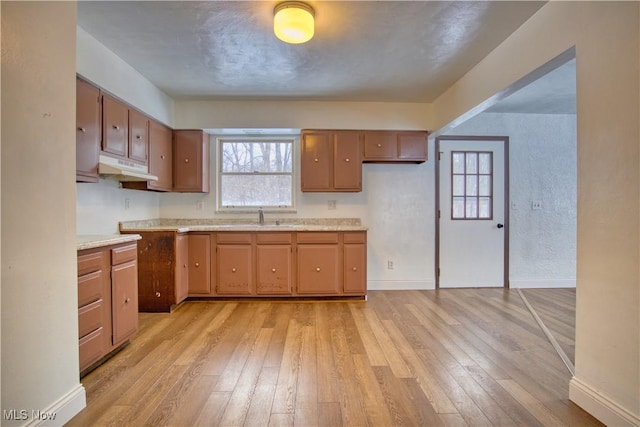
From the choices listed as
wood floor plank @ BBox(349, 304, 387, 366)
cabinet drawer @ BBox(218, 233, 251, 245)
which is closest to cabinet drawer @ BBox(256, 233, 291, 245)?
cabinet drawer @ BBox(218, 233, 251, 245)

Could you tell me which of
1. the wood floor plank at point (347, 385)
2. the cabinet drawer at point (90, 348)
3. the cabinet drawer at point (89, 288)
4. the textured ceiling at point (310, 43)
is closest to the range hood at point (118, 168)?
the cabinet drawer at point (89, 288)

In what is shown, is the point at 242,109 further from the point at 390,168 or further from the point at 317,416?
the point at 317,416

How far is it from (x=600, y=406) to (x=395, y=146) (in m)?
2.91

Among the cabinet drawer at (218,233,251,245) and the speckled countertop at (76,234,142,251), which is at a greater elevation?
the speckled countertop at (76,234,142,251)

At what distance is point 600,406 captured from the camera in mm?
1433

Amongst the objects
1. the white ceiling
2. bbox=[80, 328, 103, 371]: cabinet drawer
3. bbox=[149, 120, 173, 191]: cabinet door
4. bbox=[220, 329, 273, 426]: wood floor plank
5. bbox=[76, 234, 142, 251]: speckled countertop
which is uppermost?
the white ceiling

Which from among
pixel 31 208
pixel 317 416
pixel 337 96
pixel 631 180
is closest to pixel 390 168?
pixel 337 96

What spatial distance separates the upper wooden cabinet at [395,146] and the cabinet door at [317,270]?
131cm

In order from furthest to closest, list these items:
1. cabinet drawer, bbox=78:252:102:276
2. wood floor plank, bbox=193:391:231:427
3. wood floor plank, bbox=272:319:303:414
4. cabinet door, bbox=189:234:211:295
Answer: cabinet door, bbox=189:234:211:295
cabinet drawer, bbox=78:252:102:276
wood floor plank, bbox=272:319:303:414
wood floor plank, bbox=193:391:231:427

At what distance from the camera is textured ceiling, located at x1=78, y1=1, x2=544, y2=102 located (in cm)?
191

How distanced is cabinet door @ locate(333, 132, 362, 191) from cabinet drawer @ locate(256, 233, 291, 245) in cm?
90

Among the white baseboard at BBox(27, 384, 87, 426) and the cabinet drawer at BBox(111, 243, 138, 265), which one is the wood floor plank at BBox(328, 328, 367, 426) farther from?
the cabinet drawer at BBox(111, 243, 138, 265)

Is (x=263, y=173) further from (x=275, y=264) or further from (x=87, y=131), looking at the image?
(x=87, y=131)

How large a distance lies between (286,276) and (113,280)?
1.72 metres
